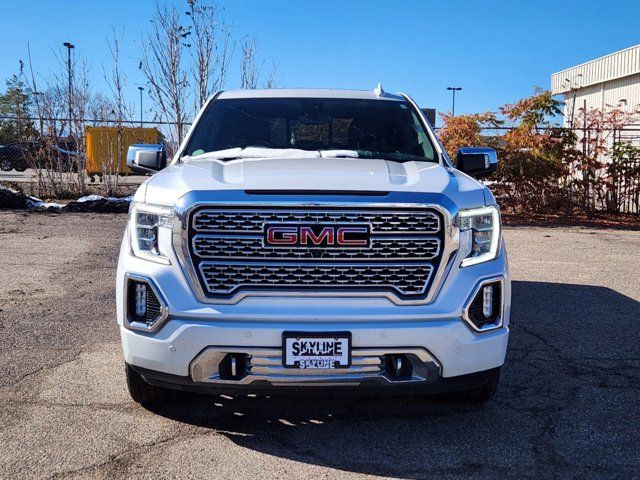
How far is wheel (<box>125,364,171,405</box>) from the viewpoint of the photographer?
3920mm

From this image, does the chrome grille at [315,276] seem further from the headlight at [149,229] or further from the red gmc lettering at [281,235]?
the headlight at [149,229]

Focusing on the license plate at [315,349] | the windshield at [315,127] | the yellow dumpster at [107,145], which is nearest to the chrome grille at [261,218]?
the license plate at [315,349]

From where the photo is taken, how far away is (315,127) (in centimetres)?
518

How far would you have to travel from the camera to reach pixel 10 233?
1162 centimetres

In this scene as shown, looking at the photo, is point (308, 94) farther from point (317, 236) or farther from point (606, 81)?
point (606, 81)

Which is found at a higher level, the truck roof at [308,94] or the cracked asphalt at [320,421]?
the truck roof at [308,94]

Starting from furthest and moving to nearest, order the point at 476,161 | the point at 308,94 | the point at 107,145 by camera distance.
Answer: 1. the point at 107,145
2. the point at 308,94
3. the point at 476,161

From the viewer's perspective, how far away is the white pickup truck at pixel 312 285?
3.35m

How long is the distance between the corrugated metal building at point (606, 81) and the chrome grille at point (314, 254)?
18.4 metres

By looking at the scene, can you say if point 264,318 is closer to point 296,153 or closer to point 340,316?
point 340,316

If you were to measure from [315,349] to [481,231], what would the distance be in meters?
1.05

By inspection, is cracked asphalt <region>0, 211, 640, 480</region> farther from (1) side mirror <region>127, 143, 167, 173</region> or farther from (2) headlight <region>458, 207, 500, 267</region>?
(1) side mirror <region>127, 143, 167, 173</region>

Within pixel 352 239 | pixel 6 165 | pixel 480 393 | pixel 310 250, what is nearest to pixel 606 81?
pixel 480 393

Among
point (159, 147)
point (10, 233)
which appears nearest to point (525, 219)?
point (10, 233)
